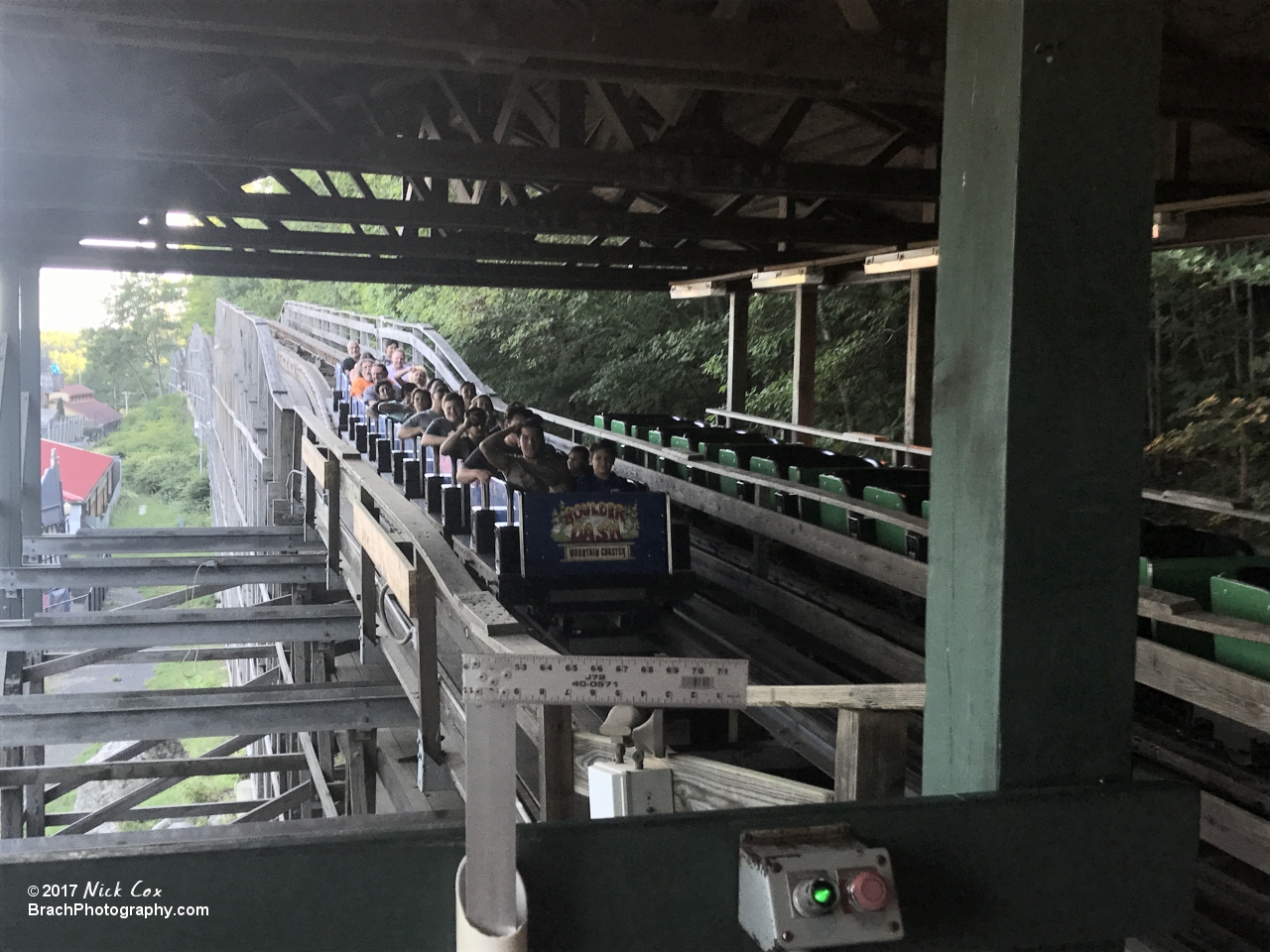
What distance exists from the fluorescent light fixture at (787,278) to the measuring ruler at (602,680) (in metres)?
11.7

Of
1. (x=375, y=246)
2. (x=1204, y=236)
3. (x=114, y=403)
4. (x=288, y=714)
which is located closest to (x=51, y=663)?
(x=288, y=714)

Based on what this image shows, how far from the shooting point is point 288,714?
5000 mm

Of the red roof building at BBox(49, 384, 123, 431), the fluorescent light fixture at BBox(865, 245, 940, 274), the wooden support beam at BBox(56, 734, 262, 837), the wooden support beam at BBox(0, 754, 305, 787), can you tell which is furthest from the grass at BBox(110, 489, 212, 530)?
the wooden support beam at BBox(0, 754, 305, 787)

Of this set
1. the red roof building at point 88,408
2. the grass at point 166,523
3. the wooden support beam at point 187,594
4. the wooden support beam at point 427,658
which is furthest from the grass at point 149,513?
the wooden support beam at point 427,658

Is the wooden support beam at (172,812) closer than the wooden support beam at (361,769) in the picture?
No

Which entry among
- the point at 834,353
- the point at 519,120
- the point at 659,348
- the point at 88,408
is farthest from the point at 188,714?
the point at 88,408

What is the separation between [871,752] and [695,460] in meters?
6.47

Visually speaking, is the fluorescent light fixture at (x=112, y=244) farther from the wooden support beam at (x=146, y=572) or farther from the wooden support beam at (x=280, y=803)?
the wooden support beam at (x=280, y=803)

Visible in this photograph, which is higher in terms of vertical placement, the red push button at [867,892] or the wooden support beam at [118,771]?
the red push button at [867,892]

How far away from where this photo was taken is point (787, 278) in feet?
42.3

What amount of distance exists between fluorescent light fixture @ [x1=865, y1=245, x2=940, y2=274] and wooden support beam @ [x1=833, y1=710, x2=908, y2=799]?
7.51m

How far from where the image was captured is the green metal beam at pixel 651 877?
1179 millimetres

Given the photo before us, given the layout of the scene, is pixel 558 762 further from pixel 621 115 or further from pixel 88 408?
pixel 88 408

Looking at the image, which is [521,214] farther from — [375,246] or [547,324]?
[547,324]
